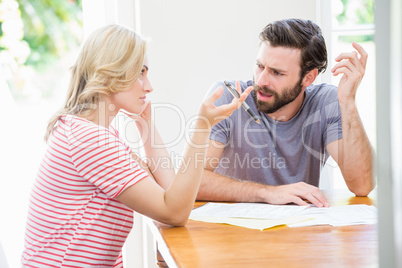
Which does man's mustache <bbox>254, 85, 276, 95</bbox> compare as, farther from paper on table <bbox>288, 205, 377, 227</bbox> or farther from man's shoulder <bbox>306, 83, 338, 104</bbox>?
paper on table <bbox>288, 205, 377, 227</bbox>

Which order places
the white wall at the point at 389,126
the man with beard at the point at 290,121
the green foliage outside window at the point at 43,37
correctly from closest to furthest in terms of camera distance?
the white wall at the point at 389,126 → the man with beard at the point at 290,121 → the green foliage outside window at the point at 43,37

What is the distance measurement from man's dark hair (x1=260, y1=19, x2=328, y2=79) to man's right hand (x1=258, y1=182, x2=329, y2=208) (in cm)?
59

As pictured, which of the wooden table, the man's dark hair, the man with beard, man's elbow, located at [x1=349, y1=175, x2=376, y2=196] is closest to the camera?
the wooden table

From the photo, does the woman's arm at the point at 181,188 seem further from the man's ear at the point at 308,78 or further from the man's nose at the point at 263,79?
the man's ear at the point at 308,78

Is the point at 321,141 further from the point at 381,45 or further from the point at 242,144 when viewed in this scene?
the point at 381,45

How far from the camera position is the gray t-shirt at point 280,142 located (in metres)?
1.71

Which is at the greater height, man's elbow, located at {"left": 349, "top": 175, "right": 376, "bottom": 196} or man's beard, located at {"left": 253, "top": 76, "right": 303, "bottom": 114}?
man's beard, located at {"left": 253, "top": 76, "right": 303, "bottom": 114}

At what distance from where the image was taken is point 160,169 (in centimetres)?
144

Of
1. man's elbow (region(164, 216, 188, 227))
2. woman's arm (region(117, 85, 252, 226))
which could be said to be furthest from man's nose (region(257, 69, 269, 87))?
man's elbow (region(164, 216, 188, 227))

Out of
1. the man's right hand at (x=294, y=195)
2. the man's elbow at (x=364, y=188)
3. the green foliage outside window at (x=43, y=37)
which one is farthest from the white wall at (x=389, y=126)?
the green foliage outside window at (x=43, y=37)

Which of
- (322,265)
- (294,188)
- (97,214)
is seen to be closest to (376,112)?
(322,265)

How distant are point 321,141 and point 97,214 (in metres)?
0.97

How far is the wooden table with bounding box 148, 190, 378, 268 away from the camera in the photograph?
81 centimetres

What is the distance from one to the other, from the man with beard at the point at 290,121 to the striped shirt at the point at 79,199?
0.57 metres
